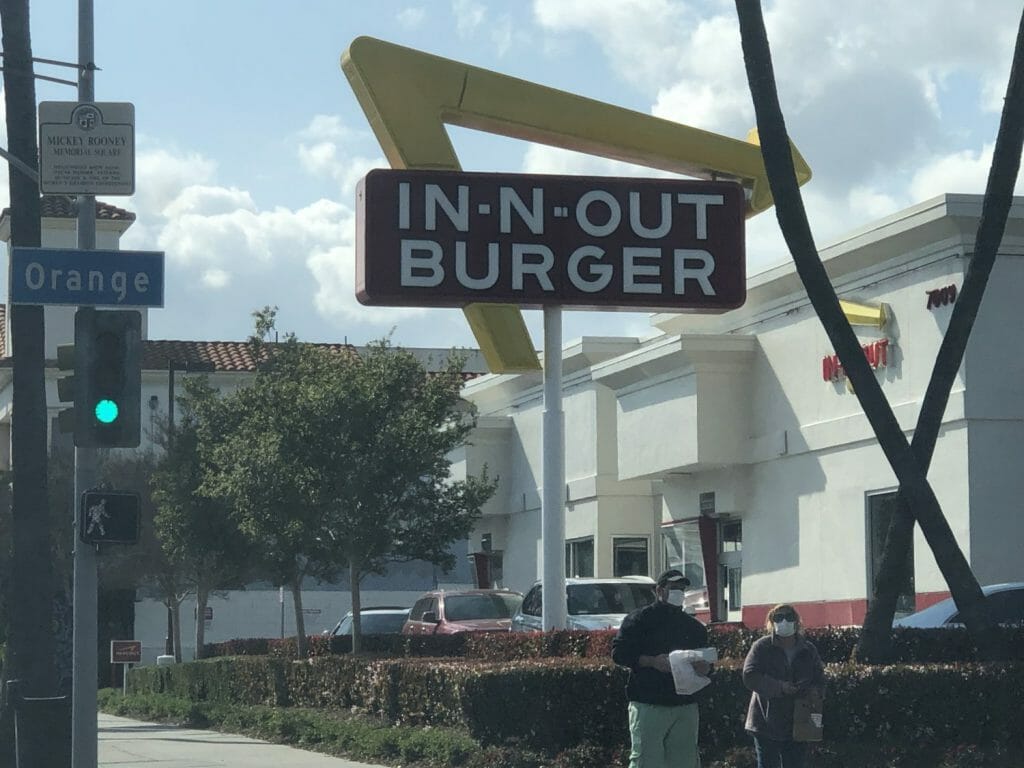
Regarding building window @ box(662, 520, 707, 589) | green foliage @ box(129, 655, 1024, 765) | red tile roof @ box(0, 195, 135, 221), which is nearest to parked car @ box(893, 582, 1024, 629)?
green foliage @ box(129, 655, 1024, 765)

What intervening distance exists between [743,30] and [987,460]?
10611mm

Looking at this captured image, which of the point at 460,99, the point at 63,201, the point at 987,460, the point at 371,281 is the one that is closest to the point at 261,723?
the point at 371,281

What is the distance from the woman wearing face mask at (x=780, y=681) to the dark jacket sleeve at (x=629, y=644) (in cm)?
98

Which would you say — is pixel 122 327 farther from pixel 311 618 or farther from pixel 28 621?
pixel 311 618

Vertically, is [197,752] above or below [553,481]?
below

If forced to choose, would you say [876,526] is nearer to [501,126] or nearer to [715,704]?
[501,126]

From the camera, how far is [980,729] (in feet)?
45.9

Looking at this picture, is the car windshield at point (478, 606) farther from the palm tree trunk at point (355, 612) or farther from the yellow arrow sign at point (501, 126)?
the yellow arrow sign at point (501, 126)

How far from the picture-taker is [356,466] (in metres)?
25.8

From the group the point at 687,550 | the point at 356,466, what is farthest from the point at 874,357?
the point at 687,550

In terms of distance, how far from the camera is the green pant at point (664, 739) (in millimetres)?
11016

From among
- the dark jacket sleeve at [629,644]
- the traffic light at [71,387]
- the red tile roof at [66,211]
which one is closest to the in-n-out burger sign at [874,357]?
the traffic light at [71,387]

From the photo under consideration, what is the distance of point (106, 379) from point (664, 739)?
5.59m

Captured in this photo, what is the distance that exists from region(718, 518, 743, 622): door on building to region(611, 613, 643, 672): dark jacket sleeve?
19.9 metres
